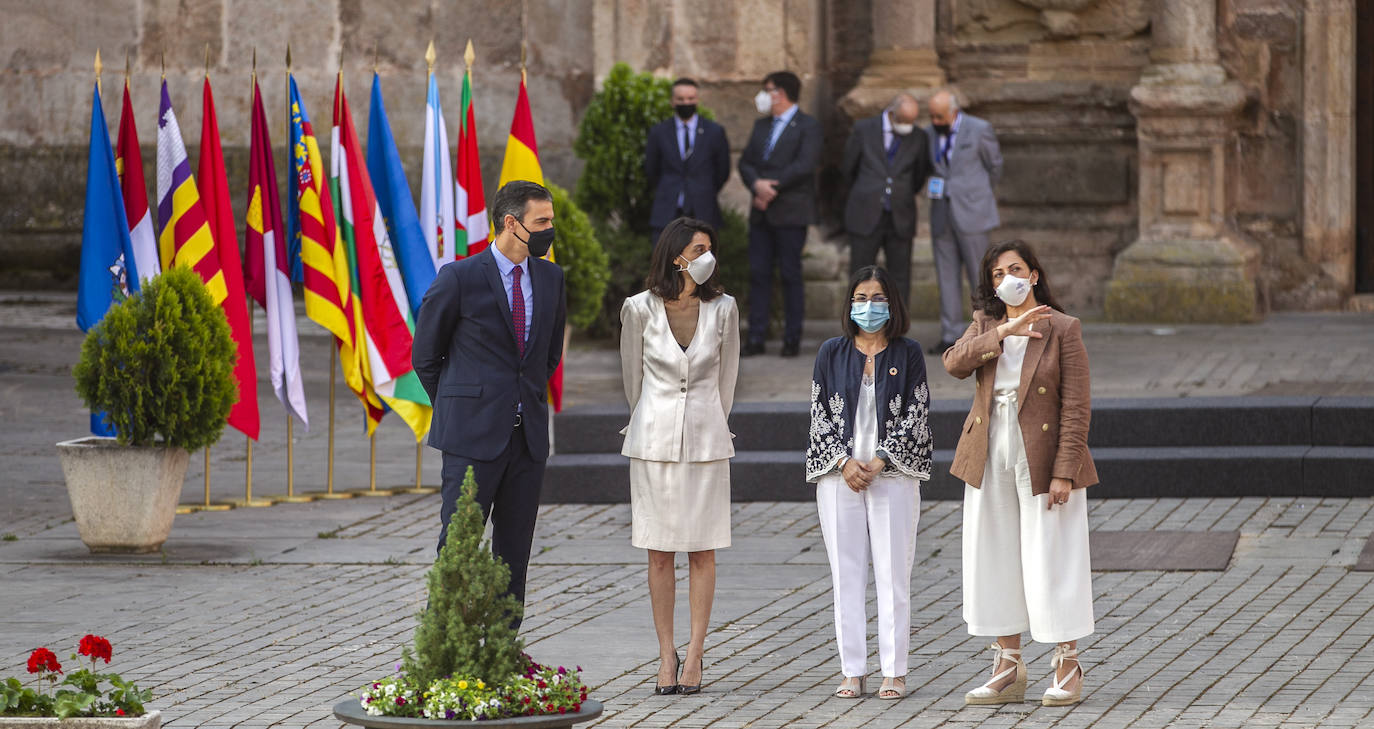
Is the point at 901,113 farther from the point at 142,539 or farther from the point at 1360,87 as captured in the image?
the point at 142,539

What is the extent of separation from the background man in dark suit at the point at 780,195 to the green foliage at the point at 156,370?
6.24 m

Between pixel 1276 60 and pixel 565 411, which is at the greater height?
pixel 1276 60

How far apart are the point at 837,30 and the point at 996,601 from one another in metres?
12.4

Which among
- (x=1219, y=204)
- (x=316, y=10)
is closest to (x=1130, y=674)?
(x=1219, y=204)

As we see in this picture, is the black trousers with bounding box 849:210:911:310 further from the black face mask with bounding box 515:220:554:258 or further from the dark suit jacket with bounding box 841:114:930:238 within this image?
the black face mask with bounding box 515:220:554:258

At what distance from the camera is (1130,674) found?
7.52m

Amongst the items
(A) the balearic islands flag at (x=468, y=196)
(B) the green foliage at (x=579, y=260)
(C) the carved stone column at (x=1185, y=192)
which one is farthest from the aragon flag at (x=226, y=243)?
(C) the carved stone column at (x=1185, y=192)

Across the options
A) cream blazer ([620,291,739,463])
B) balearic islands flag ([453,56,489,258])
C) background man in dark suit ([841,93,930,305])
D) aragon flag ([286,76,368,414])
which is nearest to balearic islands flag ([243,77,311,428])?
aragon flag ([286,76,368,414])

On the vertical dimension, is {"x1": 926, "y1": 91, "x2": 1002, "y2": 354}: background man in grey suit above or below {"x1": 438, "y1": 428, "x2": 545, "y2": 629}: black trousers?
above

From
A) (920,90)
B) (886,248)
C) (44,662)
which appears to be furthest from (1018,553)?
(920,90)

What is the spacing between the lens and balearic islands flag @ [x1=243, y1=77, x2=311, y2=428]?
37.7 ft

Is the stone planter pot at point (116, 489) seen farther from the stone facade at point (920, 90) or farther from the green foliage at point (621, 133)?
the stone facade at point (920, 90)

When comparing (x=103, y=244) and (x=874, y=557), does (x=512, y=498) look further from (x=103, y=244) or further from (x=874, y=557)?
(x=103, y=244)

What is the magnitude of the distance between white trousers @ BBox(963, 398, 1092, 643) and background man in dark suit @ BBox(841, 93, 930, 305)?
8546mm
